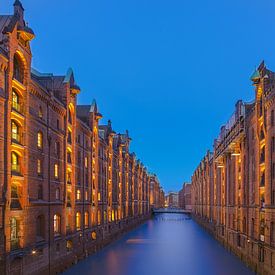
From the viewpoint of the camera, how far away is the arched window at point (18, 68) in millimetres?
36537

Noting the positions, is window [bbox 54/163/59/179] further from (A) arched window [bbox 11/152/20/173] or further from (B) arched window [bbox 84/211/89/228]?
(B) arched window [bbox 84/211/89/228]

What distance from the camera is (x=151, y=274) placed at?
2066 inches

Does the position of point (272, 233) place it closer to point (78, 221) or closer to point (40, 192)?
point (40, 192)

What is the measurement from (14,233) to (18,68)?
1326 cm

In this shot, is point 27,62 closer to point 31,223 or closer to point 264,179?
point 31,223

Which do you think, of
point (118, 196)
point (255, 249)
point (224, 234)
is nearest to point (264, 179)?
point (255, 249)

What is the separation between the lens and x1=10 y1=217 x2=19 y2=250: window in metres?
35.4

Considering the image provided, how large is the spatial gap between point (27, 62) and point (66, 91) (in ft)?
45.1

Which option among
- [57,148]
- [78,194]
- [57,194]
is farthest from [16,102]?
[78,194]

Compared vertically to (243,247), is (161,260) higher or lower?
lower

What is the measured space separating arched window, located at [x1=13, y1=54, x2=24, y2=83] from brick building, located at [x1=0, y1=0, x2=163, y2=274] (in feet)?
0.05

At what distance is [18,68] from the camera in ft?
122

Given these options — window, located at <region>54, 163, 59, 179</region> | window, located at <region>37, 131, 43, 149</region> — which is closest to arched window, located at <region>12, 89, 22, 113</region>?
window, located at <region>37, 131, 43, 149</region>

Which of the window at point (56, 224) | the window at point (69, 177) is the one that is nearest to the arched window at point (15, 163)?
the window at point (56, 224)
